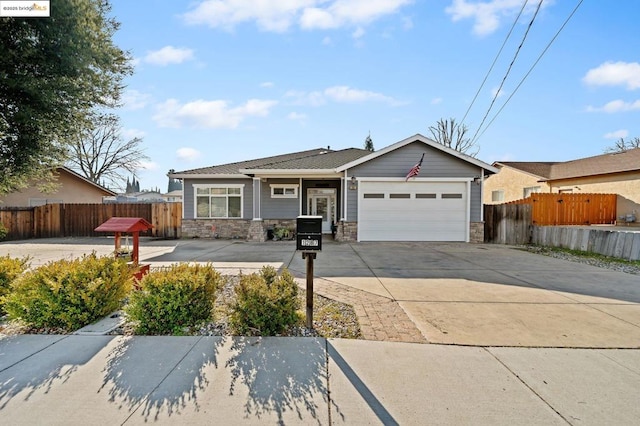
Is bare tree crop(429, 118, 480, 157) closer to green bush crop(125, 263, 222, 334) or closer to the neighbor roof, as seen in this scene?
the neighbor roof

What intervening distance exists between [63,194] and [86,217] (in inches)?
196

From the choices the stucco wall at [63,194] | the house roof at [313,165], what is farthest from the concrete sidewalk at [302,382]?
the stucco wall at [63,194]

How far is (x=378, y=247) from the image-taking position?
11453 mm

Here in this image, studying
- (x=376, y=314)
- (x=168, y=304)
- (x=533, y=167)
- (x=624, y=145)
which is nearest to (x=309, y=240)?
(x=376, y=314)

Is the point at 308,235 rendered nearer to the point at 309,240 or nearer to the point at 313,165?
the point at 309,240

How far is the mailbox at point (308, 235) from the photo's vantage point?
376 cm

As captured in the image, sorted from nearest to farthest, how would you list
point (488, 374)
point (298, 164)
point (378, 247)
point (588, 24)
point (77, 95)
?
point (488, 374), point (77, 95), point (588, 24), point (378, 247), point (298, 164)

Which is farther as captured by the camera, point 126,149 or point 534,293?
point 126,149

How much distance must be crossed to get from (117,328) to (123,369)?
3.81 ft

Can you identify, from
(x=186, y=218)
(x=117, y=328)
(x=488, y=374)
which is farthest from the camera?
(x=186, y=218)

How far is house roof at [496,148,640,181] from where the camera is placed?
16.5 meters

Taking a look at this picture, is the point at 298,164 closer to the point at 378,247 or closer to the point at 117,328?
the point at 378,247

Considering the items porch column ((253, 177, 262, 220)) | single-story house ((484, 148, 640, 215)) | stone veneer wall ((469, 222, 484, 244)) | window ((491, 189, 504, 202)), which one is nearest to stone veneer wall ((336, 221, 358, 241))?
porch column ((253, 177, 262, 220))

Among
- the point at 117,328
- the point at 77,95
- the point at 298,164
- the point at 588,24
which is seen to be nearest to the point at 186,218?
the point at 298,164
